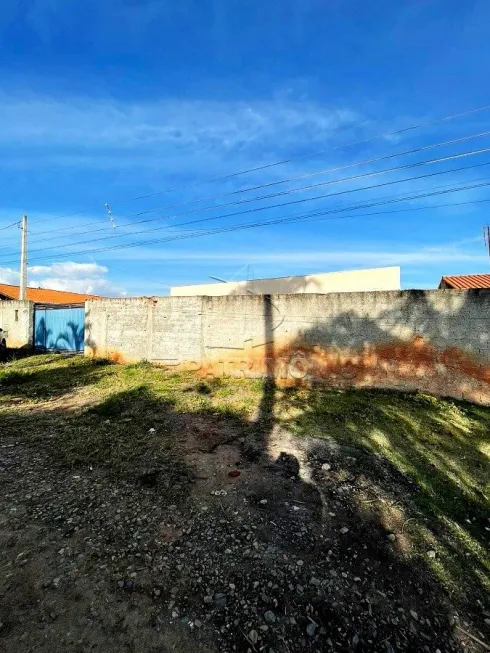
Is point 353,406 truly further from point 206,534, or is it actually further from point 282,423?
point 206,534

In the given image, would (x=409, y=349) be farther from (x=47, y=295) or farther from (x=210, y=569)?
(x=47, y=295)

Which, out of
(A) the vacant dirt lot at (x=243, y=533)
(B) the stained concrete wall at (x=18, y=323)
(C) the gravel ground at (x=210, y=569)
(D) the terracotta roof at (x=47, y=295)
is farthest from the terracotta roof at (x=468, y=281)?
(D) the terracotta roof at (x=47, y=295)

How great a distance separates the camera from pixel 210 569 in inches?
95.0

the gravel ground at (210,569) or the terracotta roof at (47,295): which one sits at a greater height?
the terracotta roof at (47,295)

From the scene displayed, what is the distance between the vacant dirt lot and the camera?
2016mm

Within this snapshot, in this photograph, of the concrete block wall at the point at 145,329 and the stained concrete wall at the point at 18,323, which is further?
the stained concrete wall at the point at 18,323

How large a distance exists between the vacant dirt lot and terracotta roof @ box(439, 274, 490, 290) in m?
9.97

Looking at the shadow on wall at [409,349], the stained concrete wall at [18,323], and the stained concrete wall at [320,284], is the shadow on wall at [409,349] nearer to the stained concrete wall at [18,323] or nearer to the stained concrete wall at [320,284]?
the stained concrete wall at [320,284]

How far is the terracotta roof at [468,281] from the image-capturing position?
1333 cm

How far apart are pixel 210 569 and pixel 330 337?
521 cm

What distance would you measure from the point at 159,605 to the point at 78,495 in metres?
1.49

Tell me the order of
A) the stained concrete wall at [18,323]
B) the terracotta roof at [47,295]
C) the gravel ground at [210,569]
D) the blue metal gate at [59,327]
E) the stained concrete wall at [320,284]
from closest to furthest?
the gravel ground at [210,569]
the blue metal gate at [59,327]
the stained concrete wall at [18,323]
the stained concrete wall at [320,284]
the terracotta roof at [47,295]

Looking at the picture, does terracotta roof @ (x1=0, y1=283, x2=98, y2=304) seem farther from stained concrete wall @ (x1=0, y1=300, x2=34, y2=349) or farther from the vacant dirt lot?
the vacant dirt lot

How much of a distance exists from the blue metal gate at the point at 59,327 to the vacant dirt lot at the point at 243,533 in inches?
248
